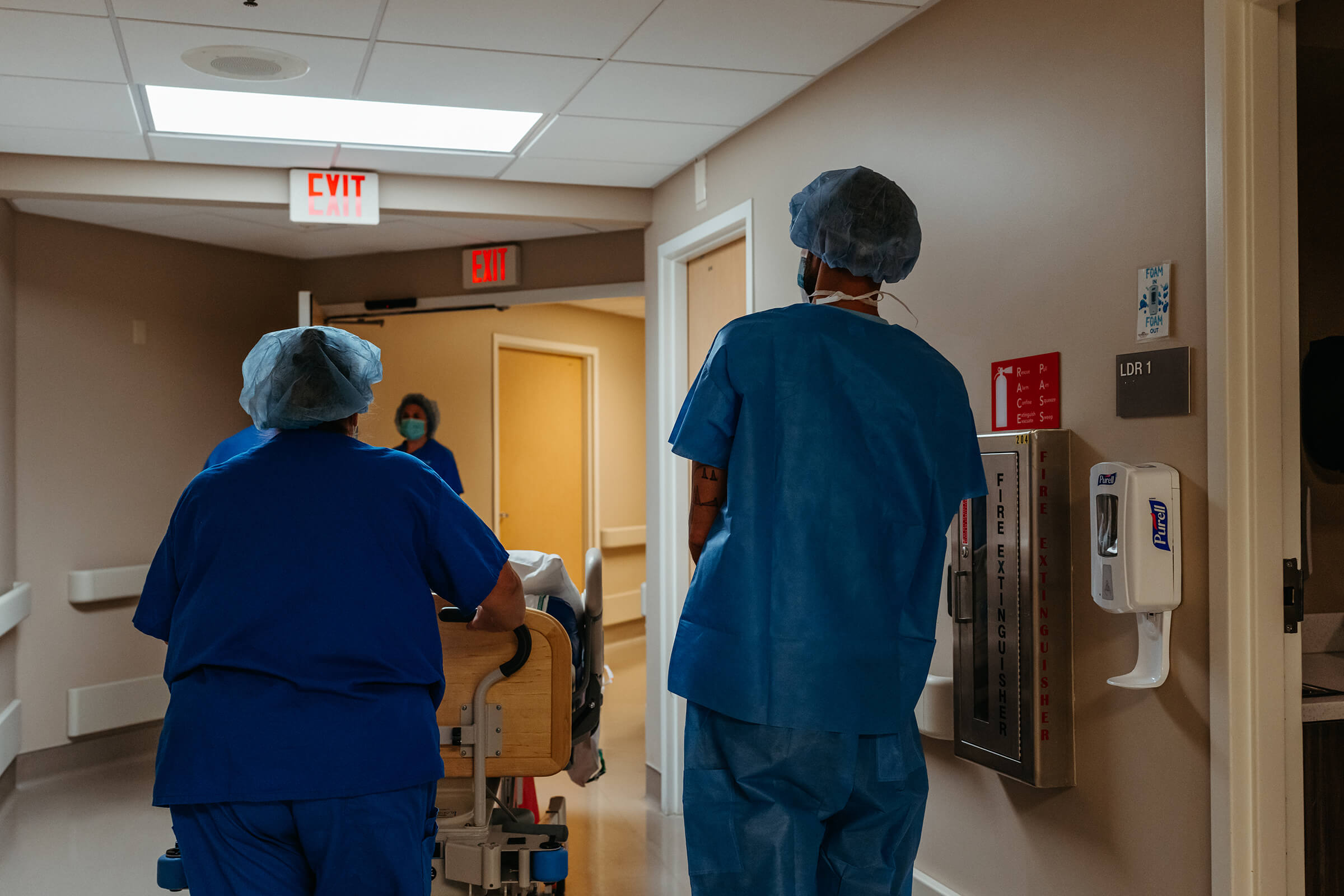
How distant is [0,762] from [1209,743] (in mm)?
4225

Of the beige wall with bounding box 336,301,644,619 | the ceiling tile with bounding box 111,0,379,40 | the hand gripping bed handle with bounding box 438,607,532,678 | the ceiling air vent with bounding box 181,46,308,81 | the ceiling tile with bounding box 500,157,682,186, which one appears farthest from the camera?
the beige wall with bounding box 336,301,644,619

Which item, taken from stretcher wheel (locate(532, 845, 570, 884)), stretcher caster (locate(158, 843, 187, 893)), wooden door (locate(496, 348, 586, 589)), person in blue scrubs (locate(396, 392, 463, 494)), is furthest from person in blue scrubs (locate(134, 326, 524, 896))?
wooden door (locate(496, 348, 586, 589))

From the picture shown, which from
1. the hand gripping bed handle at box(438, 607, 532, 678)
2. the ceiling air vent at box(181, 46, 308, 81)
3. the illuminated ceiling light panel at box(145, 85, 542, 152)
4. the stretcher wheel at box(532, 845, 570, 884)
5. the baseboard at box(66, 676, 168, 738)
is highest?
the illuminated ceiling light panel at box(145, 85, 542, 152)

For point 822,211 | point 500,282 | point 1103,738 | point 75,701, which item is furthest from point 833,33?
point 75,701

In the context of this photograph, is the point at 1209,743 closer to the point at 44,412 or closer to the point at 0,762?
the point at 0,762

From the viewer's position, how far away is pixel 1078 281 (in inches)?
83.5

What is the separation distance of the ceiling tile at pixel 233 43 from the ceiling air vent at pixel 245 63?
0.07 feet

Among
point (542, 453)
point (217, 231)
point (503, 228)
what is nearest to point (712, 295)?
point (503, 228)

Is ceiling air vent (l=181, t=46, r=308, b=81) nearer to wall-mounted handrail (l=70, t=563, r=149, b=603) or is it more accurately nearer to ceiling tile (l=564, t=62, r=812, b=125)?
ceiling tile (l=564, t=62, r=812, b=125)

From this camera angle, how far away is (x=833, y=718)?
1.48 meters

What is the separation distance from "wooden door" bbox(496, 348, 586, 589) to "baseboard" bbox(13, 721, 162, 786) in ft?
8.10

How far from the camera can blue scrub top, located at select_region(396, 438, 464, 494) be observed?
507 centimetres

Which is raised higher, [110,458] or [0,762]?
[110,458]

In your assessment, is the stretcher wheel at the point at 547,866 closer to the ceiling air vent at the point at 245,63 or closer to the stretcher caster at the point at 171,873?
the stretcher caster at the point at 171,873
